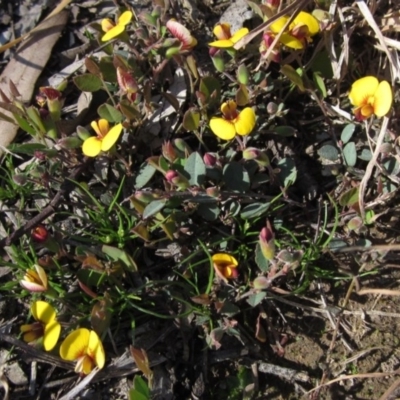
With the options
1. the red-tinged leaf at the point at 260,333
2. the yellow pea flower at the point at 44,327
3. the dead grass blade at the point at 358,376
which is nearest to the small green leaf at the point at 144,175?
the yellow pea flower at the point at 44,327

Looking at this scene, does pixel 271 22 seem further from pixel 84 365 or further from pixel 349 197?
pixel 84 365

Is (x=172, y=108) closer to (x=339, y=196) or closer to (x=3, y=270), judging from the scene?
(x=339, y=196)

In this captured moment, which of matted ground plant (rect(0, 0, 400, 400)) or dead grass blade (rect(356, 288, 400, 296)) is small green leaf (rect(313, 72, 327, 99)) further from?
dead grass blade (rect(356, 288, 400, 296))

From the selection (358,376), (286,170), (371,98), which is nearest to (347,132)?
(371,98)

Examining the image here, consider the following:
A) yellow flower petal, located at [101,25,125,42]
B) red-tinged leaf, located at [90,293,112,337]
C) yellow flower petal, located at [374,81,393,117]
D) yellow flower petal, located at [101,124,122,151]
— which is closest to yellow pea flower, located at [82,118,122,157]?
yellow flower petal, located at [101,124,122,151]

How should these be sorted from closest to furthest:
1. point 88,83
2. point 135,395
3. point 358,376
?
1. point 135,395
2. point 358,376
3. point 88,83
